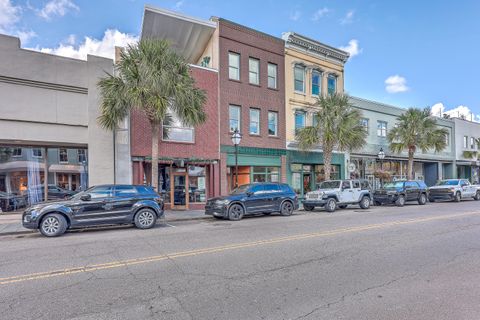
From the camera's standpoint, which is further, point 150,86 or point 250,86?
point 250,86

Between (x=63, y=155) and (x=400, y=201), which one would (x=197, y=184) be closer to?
(x=63, y=155)

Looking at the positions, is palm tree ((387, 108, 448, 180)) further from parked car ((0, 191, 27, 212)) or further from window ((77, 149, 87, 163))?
parked car ((0, 191, 27, 212))

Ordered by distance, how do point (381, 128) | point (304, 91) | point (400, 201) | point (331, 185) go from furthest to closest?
point (381, 128), point (304, 91), point (400, 201), point (331, 185)

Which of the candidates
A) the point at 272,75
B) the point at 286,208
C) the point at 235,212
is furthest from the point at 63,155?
the point at 272,75

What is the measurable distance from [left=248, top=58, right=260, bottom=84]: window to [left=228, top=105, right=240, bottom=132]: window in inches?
92.7

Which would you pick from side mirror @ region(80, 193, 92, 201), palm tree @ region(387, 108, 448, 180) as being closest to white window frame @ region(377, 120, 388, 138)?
palm tree @ region(387, 108, 448, 180)

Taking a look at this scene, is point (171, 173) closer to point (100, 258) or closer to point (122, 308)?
point (100, 258)

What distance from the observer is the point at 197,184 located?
19500 millimetres

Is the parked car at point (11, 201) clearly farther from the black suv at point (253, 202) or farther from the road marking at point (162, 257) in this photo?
the road marking at point (162, 257)

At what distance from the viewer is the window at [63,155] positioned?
16047 mm

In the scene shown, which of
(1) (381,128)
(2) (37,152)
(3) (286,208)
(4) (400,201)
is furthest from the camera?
(1) (381,128)

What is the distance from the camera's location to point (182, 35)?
20.8m

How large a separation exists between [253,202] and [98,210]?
672 centimetres

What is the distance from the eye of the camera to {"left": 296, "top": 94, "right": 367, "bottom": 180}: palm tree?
20.3m
